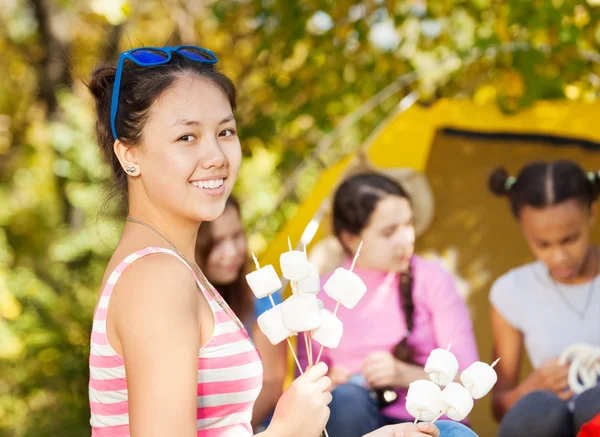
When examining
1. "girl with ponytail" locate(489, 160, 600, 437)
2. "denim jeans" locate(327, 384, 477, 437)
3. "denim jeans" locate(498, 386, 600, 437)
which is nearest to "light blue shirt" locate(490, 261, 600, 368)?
"girl with ponytail" locate(489, 160, 600, 437)

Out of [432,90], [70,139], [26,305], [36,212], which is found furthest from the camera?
[36,212]

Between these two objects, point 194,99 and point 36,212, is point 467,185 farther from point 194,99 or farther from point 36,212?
point 36,212

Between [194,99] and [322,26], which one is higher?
[322,26]

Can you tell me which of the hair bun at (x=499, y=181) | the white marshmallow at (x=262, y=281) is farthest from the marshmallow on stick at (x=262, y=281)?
the hair bun at (x=499, y=181)

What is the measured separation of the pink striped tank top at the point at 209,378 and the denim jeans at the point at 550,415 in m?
1.30

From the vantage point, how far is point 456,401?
1.25 meters

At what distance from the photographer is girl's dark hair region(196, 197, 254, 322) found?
263cm

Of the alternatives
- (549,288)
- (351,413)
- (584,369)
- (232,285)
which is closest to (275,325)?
(351,413)

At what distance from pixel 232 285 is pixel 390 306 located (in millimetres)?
569

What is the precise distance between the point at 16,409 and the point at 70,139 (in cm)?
163

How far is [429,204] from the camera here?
3.05m

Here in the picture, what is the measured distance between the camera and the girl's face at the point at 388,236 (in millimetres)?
2670

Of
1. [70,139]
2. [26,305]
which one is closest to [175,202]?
[70,139]

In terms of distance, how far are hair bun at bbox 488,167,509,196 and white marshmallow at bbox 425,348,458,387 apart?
5.70 feet
